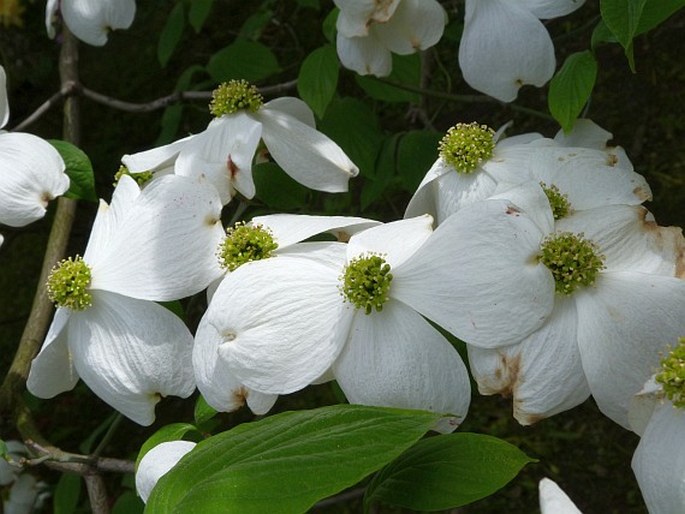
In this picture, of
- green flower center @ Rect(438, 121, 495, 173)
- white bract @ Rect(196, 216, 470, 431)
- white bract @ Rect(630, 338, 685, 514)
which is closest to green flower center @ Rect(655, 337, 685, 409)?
white bract @ Rect(630, 338, 685, 514)

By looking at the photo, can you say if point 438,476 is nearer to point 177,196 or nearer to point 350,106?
point 177,196

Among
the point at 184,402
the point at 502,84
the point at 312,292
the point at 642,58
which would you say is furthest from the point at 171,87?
the point at 312,292

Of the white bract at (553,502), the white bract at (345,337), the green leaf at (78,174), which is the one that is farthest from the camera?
the green leaf at (78,174)

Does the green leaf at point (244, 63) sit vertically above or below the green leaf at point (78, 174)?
below

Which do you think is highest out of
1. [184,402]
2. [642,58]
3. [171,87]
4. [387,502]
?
[387,502]

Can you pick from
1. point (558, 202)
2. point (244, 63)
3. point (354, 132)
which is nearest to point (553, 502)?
point (558, 202)

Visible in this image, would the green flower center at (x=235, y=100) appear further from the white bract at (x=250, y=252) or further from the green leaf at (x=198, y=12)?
the green leaf at (x=198, y=12)

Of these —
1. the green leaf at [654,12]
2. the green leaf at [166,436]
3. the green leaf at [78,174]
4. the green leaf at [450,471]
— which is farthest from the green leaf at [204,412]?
the green leaf at [654,12]

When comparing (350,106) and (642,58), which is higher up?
(350,106)
